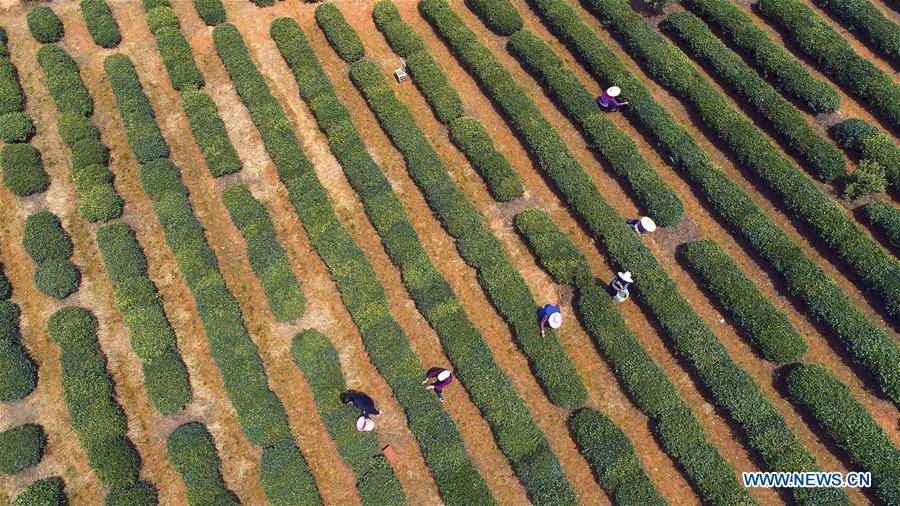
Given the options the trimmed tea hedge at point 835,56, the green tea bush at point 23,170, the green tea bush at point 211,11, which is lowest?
the green tea bush at point 23,170

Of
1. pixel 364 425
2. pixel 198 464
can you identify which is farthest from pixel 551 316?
pixel 198 464

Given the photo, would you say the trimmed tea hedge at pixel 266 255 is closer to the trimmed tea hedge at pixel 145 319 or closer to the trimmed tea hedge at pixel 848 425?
the trimmed tea hedge at pixel 145 319

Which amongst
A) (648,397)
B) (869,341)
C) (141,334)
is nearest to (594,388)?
(648,397)

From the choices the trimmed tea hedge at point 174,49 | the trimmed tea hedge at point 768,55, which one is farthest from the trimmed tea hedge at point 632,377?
the trimmed tea hedge at point 174,49

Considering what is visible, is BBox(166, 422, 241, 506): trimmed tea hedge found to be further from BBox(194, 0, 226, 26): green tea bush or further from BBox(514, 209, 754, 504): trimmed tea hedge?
BBox(194, 0, 226, 26): green tea bush

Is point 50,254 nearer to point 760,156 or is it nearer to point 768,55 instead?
point 760,156
